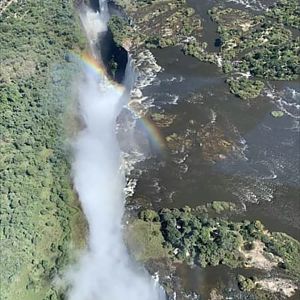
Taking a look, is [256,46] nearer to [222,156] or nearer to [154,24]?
[154,24]

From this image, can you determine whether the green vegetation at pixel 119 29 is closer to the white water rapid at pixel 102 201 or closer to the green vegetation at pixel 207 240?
the white water rapid at pixel 102 201

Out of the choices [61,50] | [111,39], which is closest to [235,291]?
[61,50]

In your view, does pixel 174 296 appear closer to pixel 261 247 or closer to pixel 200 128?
pixel 261 247

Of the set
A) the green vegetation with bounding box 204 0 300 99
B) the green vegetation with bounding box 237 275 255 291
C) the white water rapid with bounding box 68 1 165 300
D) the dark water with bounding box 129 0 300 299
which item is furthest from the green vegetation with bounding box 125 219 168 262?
the green vegetation with bounding box 204 0 300 99

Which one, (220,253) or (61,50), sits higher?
(61,50)

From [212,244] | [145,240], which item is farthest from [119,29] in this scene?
[212,244]
